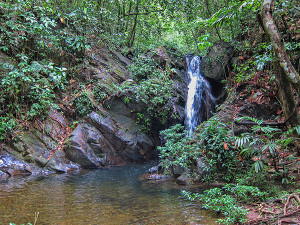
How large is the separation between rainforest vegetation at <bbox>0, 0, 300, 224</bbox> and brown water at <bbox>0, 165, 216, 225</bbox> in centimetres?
55

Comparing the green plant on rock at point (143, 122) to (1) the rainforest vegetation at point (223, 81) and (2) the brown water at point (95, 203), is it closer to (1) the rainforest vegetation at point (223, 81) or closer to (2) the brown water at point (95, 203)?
(1) the rainforest vegetation at point (223, 81)

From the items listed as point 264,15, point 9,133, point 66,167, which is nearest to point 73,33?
point 9,133

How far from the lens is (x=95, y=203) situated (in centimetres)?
437

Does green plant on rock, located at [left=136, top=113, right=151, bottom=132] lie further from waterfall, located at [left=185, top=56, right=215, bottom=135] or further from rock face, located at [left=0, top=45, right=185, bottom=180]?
waterfall, located at [left=185, top=56, right=215, bottom=135]

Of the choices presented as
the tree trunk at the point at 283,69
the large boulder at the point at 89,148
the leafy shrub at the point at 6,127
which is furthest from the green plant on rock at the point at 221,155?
the leafy shrub at the point at 6,127

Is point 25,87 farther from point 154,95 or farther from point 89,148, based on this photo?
point 154,95

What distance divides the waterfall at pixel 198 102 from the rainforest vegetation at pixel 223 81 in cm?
121

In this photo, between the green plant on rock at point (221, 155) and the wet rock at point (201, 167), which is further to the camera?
the wet rock at point (201, 167)

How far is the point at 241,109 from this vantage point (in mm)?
7766

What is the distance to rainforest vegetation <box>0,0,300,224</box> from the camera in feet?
13.9

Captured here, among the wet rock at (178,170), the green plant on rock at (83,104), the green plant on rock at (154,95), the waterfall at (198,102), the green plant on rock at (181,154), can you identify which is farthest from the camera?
the waterfall at (198,102)

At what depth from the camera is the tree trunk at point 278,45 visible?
13.5 ft

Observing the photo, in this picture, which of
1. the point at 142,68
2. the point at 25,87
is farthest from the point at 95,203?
the point at 142,68

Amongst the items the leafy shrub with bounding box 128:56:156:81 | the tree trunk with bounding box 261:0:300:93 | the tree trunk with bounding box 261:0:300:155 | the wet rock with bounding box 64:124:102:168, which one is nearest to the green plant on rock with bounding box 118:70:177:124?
the leafy shrub with bounding box 128:56:156:81
